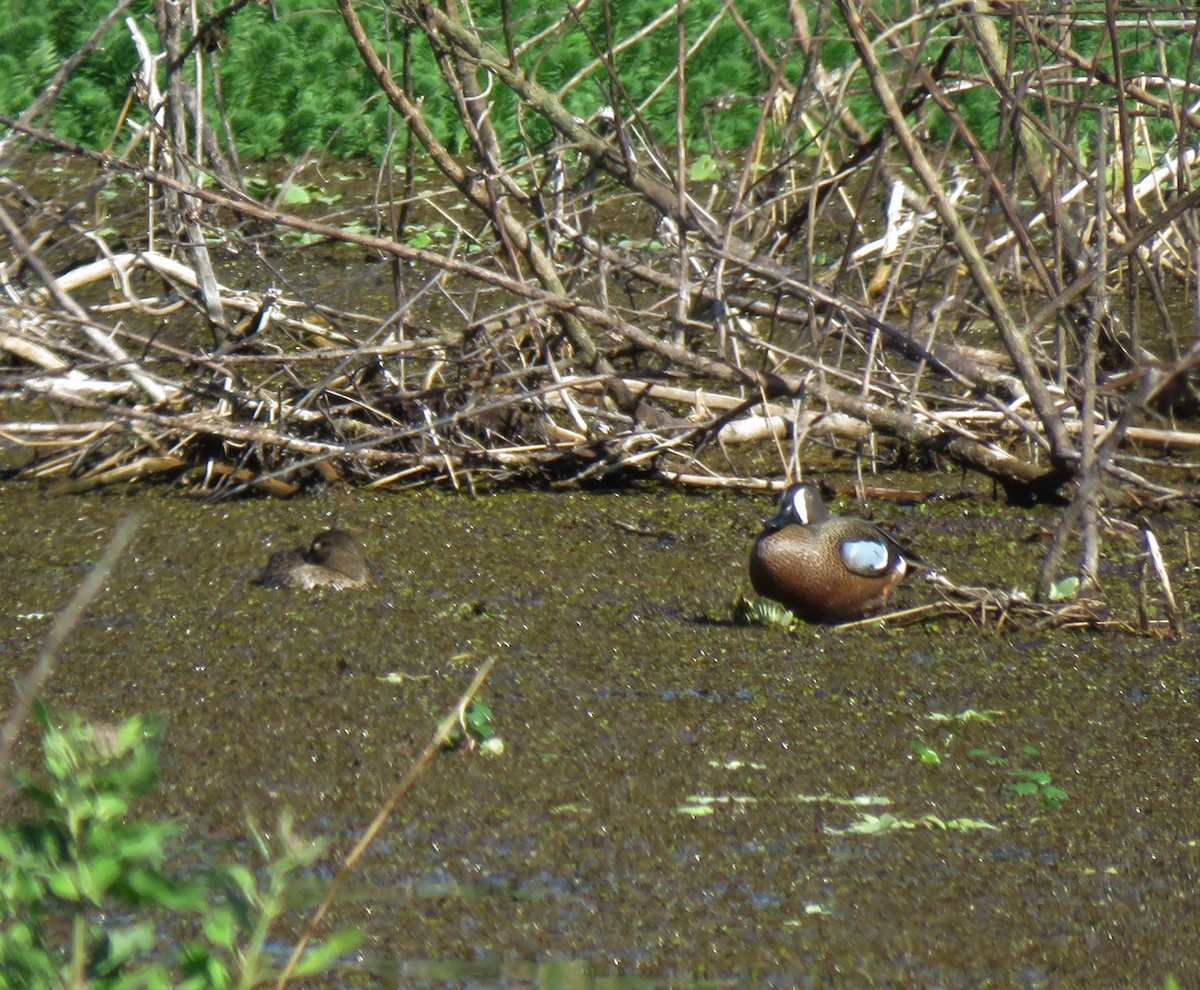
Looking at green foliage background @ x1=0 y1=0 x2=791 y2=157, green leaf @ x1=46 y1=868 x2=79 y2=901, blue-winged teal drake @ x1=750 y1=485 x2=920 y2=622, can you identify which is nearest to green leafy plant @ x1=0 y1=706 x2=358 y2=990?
green leaf @ x1=46 y1=868 x2=79 y2=901

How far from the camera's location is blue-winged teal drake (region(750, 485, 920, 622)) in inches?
183

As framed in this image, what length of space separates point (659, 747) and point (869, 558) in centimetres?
135

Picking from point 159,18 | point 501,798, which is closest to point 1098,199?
point 501,798

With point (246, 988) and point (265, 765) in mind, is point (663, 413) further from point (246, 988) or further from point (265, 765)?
point (246, 988)

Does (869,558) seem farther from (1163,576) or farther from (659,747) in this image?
(659,747)

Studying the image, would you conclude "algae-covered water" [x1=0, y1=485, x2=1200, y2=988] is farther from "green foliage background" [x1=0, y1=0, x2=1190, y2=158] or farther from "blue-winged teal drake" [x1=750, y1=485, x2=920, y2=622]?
"green foliage background" [x1=0, y1=0, x2=1190, y2=158]

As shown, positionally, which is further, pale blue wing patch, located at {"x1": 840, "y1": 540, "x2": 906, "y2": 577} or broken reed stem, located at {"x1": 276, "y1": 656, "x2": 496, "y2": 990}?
pale blue wing patch, located at {"x1": 840, "y1": 540, "x2": 906, "y2": 577}

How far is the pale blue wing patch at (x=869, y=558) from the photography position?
4.77 meters

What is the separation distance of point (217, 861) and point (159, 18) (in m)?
4.04

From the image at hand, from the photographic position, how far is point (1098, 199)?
185 inches

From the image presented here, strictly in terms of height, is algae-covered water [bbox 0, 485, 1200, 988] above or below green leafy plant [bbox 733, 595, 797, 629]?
above

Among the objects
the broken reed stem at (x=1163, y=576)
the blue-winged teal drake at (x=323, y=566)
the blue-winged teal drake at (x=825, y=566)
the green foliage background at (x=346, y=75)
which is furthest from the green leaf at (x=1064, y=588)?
the green foliage background at (x=346, y=75)

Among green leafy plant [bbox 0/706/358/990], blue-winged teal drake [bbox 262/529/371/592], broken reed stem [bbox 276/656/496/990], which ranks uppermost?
green leafy plant [bbox 0/706/358/990]

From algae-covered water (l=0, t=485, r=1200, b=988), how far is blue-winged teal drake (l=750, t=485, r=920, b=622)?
0.38 ft
